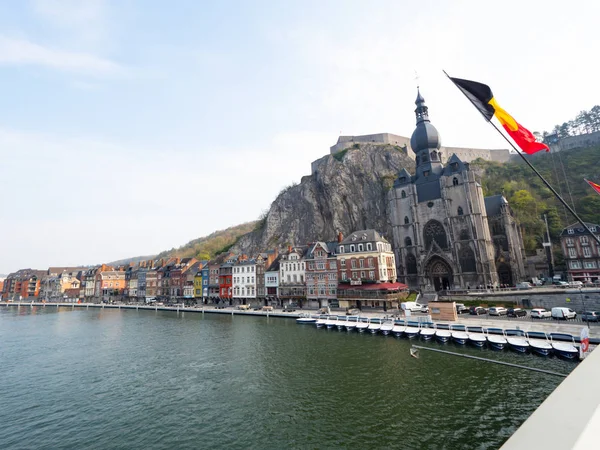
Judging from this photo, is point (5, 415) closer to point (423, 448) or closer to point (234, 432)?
point (234, 432)

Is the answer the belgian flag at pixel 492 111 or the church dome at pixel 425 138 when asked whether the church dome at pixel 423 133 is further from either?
the belgian flag at pixel 492 111

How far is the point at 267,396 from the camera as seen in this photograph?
78.3ft

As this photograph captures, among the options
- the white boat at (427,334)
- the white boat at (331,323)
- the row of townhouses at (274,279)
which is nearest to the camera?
the white boat at (427,334)

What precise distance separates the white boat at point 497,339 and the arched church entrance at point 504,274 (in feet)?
118

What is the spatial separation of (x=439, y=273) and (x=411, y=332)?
32.1 m

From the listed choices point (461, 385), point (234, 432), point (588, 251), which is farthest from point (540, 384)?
point (588, 251)

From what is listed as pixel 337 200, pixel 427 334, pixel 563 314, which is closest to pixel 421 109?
pixel 337 200

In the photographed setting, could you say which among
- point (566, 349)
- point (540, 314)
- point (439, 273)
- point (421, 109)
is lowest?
point (566, 349)

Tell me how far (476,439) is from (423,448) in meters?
3.15

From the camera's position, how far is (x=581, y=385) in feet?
14.2

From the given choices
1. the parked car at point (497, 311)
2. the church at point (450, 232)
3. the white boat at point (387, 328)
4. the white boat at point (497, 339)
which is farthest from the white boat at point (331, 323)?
the church at point (450, 232)

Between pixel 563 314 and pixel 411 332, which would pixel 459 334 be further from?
pixel 563 314

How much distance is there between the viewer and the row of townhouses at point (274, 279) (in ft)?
196

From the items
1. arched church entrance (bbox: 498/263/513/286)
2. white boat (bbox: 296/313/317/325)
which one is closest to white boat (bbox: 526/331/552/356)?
white boat (bbox: 296/313/317/325)
